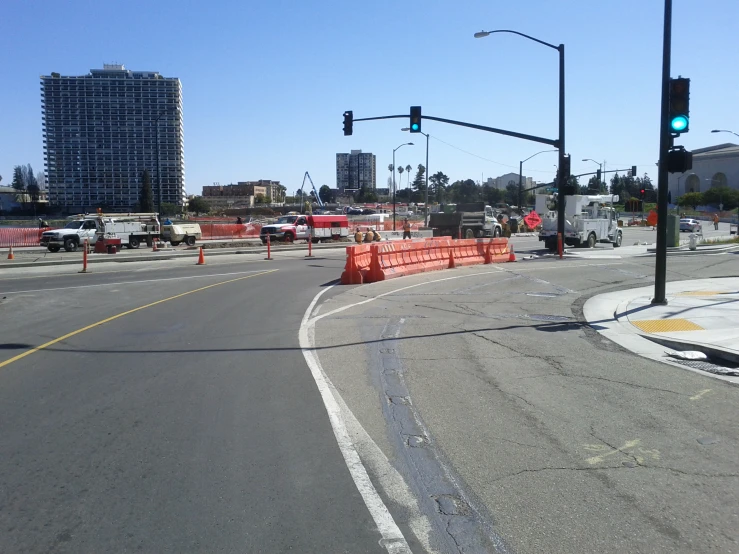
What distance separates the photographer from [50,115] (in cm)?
10762

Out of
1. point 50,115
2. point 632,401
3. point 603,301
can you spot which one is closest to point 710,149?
point 50,115

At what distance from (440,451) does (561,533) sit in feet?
6.05

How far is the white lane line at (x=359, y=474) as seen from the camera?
461 cm

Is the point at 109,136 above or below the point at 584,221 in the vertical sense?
above

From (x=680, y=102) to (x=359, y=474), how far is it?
12.9 metres

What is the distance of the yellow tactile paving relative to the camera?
13062 millimetres

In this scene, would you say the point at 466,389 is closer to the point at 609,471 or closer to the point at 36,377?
the point at 609,471

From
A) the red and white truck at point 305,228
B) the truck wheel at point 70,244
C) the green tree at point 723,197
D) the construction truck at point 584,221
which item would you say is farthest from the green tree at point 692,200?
the truck wheel at point 70,244

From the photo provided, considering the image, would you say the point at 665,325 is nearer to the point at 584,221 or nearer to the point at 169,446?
the point at 169,446

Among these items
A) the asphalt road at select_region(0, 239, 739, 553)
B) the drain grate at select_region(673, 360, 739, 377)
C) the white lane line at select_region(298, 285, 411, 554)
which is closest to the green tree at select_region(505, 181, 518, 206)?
the asphalt road at select_region(0, 239, 739, 553)

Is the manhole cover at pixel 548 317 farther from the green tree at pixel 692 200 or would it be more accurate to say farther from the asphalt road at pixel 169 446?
the green tree at pixel 692 200

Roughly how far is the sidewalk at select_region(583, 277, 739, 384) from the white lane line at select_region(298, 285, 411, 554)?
18.1 ft

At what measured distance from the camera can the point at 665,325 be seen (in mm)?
13562

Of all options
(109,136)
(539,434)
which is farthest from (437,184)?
(539,434)
